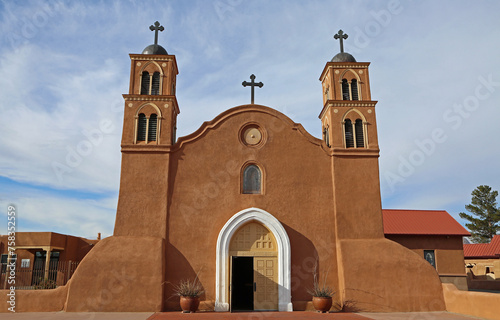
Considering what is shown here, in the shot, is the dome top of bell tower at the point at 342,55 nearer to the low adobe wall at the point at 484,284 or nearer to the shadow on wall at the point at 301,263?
the shadow on wall at the point at 301,263

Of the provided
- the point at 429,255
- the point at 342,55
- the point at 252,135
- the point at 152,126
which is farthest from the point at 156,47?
the point at 429,255

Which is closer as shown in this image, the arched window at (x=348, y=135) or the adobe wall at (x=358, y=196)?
the adobe wall at (x=358, y=196)

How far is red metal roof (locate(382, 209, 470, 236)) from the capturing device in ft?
75.5

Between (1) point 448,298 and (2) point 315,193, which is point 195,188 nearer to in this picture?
(2) point 315,193

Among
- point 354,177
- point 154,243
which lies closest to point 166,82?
point 154,243

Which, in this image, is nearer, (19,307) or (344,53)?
(19,307)

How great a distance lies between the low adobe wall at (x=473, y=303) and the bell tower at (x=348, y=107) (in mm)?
6394

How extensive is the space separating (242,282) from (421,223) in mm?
12896

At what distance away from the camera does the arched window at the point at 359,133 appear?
17375mm

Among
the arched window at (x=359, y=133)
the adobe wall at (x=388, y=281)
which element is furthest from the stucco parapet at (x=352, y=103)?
the adobe wall at (x=388, y=281)

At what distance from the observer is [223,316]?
44.6 feet

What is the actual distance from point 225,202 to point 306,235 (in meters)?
3.52

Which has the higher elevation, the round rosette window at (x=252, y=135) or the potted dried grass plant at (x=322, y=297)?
the round rosette window at (x=252, y=135)

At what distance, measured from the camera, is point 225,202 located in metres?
16.0
